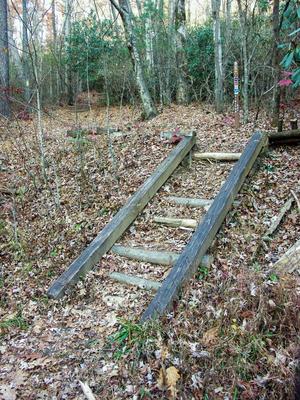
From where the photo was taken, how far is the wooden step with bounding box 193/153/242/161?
6530mm

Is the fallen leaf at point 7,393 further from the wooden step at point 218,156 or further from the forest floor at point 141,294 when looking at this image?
the wooden step at point 218,156

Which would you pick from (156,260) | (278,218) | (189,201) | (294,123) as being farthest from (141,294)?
(294,123)

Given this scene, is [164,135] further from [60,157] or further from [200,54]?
[200,54]

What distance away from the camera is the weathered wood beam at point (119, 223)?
4.69 metres

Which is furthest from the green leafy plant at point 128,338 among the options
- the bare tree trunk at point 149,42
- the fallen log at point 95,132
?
the bare tree trunk at point 149,42

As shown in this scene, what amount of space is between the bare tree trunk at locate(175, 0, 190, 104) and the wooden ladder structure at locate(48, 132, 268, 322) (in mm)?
6608

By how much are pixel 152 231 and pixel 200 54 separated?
30.6 ft

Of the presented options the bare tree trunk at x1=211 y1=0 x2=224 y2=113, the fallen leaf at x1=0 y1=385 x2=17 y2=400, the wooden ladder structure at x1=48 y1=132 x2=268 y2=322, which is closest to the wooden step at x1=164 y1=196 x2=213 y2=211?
the wooden ladder structure at x1=48 y1=132 x2=268 y2=322

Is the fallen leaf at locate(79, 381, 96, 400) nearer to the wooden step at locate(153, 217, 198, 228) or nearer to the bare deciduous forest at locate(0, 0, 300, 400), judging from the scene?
the bare deciduous forest at locate(0, 0, 300, 400)

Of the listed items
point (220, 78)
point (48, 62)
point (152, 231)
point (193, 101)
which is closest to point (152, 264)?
point (152, 231)

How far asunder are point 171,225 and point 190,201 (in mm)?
576

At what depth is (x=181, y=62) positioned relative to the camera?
12.5 meters

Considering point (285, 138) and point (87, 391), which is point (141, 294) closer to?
point (87, 391)

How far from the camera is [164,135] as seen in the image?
25.2 ft
